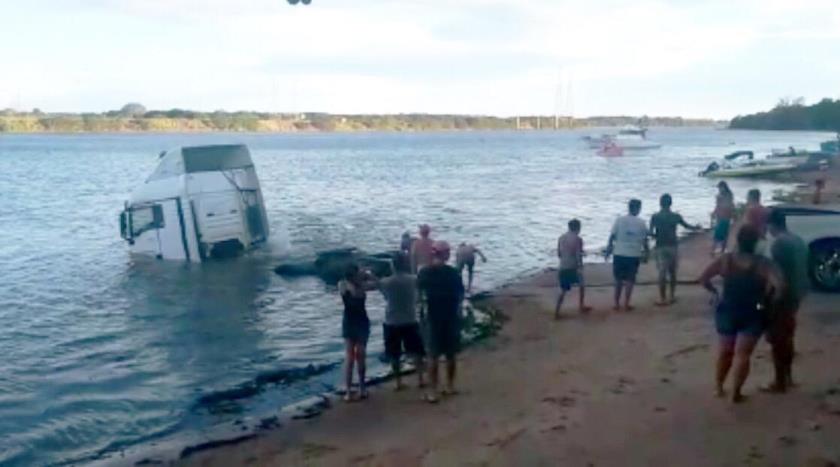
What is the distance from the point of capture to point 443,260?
10953 mm

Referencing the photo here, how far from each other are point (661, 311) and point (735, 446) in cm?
690

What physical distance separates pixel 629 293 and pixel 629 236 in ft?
4.60

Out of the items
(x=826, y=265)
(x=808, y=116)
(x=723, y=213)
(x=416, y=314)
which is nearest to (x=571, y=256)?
(x=826, y=265)

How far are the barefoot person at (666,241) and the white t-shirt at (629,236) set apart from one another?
346 millimetres

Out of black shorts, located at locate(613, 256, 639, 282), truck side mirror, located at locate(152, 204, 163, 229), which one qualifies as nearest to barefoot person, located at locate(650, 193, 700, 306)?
black shorts, located at locate(613, 256, 639, 282)

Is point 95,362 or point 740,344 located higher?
point 740,344

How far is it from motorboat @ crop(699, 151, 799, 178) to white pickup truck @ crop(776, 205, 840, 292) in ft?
160

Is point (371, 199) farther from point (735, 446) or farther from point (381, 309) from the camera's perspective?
point (735, 446)

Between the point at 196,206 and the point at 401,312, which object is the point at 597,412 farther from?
the point at 196,206

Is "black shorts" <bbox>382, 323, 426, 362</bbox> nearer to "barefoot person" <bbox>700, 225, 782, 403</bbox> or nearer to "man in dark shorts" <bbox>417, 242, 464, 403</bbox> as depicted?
"man in dark shorts" <bbox>417, 242, 464, 403</bbox>

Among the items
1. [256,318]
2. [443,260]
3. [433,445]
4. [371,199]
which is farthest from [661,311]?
[371,199]

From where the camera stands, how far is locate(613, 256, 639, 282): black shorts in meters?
14.7

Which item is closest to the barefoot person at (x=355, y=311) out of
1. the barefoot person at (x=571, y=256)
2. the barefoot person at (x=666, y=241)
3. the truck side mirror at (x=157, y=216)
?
the barefoot person at (x=571, y=256)

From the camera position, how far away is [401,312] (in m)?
11.1
